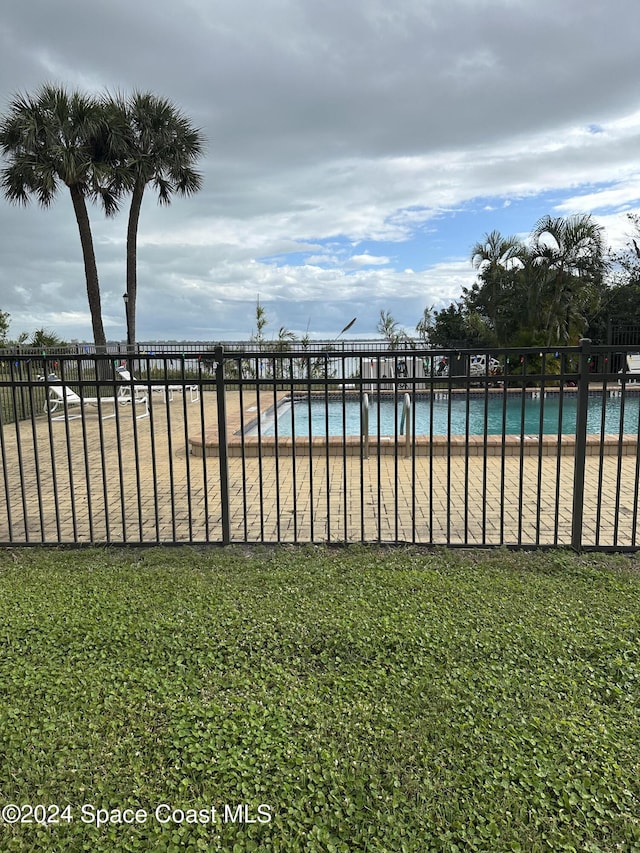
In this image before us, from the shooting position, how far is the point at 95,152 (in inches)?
713

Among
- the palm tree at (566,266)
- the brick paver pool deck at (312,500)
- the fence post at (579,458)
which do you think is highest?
the palm tree at (566,266)

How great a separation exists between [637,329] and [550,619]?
934 inches

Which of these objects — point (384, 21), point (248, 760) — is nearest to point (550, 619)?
point (248, 760)

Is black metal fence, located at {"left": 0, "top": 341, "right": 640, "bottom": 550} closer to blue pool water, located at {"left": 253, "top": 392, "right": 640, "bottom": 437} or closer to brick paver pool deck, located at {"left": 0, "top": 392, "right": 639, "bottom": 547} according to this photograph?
brick paver pool deck, located at {"left": 0, "top": 392, "right": 639, "bottom": 547}

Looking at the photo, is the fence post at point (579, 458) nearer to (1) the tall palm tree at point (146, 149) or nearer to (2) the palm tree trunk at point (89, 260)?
(2) the palm tree trunk at point (89, 260)

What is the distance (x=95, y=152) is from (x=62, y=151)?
4.37 ft

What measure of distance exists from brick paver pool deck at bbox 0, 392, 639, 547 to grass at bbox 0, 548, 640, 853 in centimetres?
70

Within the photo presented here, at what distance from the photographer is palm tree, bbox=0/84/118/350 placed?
665 inches

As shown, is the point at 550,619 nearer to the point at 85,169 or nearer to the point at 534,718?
the point at 534,718

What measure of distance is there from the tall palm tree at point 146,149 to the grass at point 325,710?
1789 centimetres

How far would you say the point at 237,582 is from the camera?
3.42 m

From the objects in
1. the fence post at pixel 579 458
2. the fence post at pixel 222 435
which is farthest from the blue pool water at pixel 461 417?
the fence post at pixel 579 458

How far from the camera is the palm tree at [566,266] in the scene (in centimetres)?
1817

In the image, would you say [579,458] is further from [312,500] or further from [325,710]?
[325,710]
